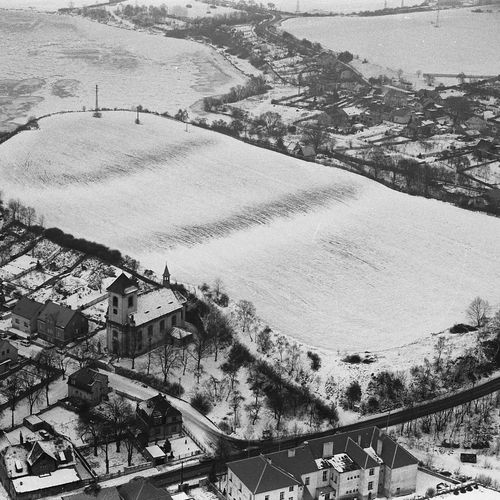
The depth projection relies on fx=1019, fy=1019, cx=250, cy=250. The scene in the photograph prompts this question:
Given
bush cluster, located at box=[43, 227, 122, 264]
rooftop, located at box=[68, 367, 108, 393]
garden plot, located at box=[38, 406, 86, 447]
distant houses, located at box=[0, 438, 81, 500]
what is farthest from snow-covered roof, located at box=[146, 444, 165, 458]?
bush cluster, located at box=[43, 227, 122, 264]

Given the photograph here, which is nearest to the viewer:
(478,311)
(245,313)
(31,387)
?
(31,387)

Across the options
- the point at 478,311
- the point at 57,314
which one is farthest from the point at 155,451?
the point at 478,311

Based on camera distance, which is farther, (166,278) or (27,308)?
(166,278)

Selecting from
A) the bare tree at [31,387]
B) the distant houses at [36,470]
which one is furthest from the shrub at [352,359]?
the distant houses at [36,470]

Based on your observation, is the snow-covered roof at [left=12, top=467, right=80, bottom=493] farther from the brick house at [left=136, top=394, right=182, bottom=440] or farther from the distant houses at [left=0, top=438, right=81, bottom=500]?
the brick house at [left=136, top=394, right=182, bottom=440]

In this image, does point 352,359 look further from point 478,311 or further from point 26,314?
point 26,314

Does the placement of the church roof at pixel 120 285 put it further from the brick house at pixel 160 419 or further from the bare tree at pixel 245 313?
the brick house at pixel 160 419
